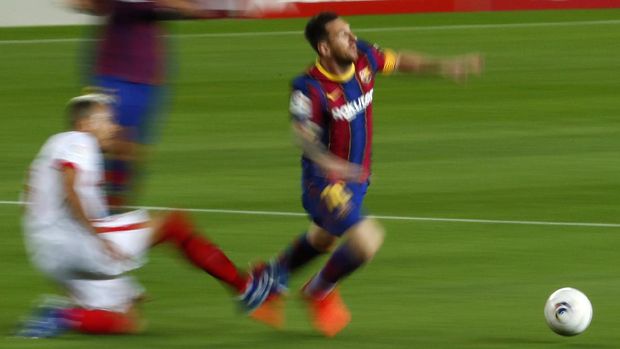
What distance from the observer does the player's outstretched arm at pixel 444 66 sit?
27.4ft

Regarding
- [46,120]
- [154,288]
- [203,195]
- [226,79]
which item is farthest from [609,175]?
[226,79]

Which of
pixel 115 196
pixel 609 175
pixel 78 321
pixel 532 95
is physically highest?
pixel 532 95

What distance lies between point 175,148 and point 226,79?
215 inches

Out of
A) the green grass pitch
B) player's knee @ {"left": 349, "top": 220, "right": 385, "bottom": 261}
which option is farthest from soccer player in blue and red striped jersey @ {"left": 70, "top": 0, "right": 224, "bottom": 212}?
player's knee @ {"left": 349, "top": 220, "right": 385, "bottom": 261}

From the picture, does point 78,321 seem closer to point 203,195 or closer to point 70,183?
point 70,183

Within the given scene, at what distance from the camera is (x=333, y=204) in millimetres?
8109

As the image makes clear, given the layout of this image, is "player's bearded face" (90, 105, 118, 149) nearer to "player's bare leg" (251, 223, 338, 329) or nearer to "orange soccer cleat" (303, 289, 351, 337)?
"player's bare leg" (251, 223, 338, 329)

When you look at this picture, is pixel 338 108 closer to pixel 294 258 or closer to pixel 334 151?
pixel 334 151

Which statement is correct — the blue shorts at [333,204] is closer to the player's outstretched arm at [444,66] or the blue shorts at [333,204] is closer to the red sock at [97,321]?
the player's outstretched arm at [444,66]

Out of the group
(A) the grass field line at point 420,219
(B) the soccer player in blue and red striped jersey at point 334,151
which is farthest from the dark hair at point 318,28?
(A) the grass field line at point 420,219

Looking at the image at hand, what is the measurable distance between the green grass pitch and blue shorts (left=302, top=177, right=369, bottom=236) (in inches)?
21.3

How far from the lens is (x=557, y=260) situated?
10.1 meters

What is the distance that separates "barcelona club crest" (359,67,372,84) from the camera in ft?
27.7

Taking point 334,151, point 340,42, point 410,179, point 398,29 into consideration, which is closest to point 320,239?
point 334,151
